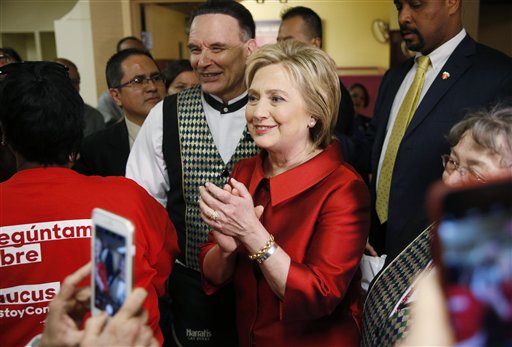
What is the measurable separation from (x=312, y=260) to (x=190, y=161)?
69 cm

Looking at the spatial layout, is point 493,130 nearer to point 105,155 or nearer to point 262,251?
point 262,251

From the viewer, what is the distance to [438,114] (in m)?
2.06

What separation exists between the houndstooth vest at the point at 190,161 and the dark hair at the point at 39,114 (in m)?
0.58

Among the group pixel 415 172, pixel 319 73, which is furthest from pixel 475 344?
pixel 415 172

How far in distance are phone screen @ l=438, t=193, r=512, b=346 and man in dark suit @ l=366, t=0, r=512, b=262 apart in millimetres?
1605

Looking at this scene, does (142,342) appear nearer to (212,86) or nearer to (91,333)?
(91,333)

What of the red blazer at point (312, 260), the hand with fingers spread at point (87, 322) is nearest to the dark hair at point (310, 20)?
the red blazer at point (312, 260)

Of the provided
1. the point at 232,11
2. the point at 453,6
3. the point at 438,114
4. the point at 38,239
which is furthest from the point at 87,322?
the point at 453,6

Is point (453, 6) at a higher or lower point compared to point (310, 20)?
higher

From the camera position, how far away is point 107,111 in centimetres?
441

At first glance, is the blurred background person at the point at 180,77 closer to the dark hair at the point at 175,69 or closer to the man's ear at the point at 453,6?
the dark hair at the point at 175,69

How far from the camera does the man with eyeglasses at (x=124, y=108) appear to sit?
8.21ft

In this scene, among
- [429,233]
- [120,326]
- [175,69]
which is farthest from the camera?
[175,69]

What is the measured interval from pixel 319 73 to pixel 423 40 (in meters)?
0.93
